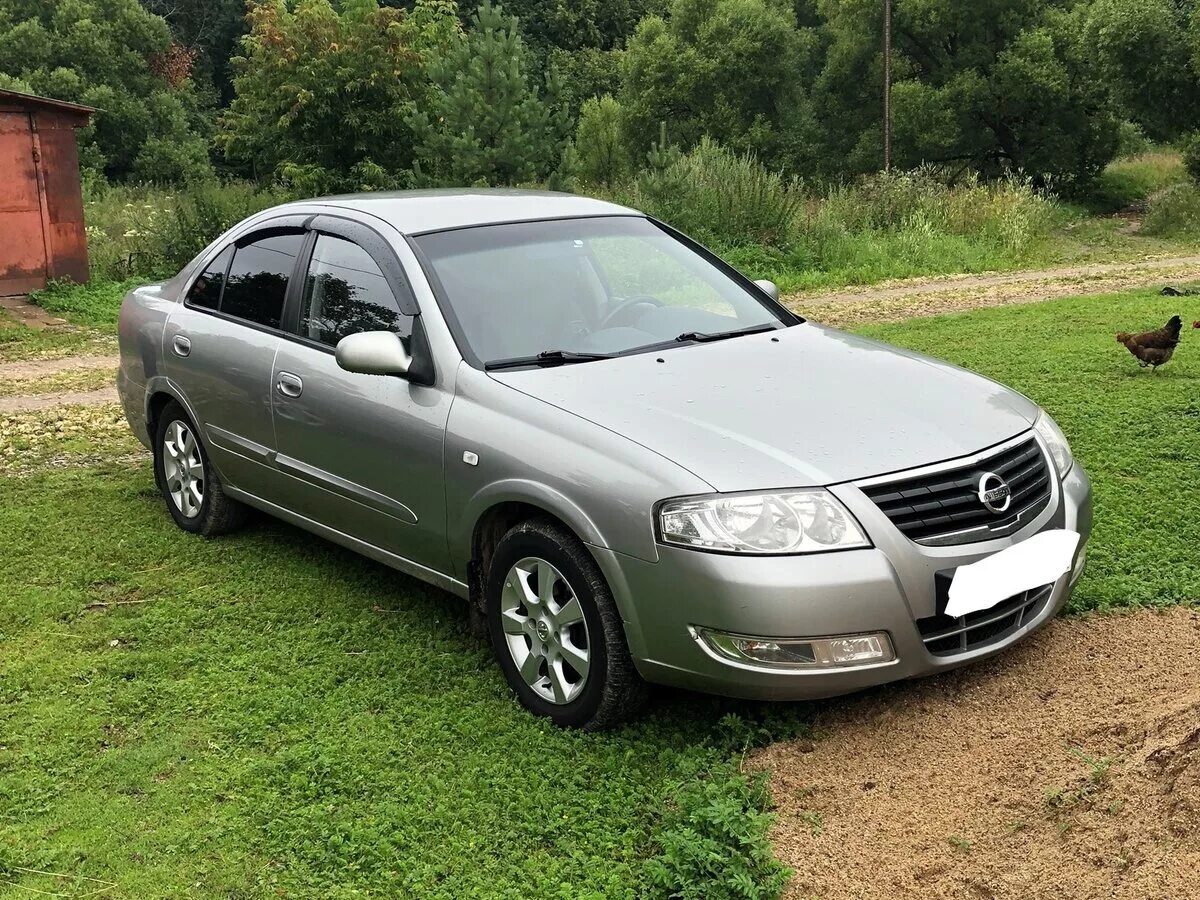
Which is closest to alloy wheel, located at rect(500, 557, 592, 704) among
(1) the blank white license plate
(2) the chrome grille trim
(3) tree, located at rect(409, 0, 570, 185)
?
(2) the chrome grille trim

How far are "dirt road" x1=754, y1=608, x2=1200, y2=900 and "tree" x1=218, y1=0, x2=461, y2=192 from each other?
21.0m

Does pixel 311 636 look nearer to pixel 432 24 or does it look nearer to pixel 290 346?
pixel 290 346

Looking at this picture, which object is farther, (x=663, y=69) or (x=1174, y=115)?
(x=663, y=69)

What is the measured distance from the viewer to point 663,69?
43.6 metres

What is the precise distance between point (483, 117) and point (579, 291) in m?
20.8

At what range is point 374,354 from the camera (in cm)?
431

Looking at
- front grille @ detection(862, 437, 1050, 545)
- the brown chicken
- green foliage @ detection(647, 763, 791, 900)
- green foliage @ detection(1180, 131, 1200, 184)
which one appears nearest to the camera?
green foliage @ detection(647, 763, 791, 900)

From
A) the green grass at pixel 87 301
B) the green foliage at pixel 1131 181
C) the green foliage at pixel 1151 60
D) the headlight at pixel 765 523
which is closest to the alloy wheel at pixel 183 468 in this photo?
the headlight at pixel 765 523

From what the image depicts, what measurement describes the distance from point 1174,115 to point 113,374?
2720cm

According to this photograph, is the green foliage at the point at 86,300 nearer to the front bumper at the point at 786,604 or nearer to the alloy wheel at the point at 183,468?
the alloy wheel at the point at 183,468

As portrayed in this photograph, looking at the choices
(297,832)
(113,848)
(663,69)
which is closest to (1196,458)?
(297,832)

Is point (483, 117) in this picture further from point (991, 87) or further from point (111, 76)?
point (111, 76)

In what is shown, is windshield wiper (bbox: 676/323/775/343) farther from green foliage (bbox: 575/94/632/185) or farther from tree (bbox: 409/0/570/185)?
green foliage (bbox: 575/94/632/185)

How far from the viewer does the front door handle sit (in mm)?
4934
